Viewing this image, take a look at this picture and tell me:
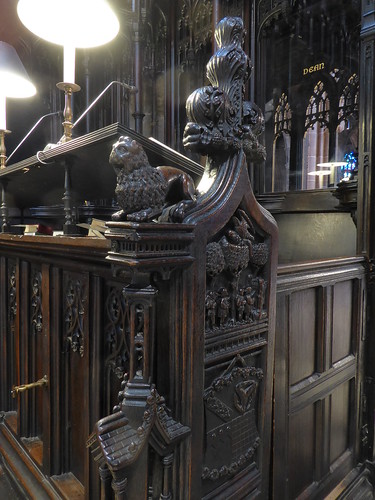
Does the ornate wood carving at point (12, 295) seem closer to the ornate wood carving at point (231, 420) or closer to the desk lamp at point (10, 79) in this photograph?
the desk lamp at point (10, 79)

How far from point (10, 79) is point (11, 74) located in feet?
0.28

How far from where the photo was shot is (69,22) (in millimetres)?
1664

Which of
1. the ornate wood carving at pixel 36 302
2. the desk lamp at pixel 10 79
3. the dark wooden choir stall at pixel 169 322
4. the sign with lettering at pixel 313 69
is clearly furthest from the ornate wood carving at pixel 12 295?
the sign with lettering at pixel 313 69

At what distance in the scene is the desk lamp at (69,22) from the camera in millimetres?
1614

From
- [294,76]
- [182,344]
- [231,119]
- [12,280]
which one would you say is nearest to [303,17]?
[294,76]

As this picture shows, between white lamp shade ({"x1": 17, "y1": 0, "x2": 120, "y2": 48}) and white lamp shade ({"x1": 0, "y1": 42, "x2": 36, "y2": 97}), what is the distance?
0.54 m

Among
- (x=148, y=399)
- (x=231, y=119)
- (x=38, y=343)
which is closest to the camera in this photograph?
(x=148, y=399)

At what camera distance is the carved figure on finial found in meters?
0.93

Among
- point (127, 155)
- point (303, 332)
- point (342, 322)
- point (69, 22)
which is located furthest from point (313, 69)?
point (127, 155)

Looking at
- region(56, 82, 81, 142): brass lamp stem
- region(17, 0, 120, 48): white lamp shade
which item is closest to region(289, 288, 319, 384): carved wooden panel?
region(56, 82, 81, 142): brass lamp stem

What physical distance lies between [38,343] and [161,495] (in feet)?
2.97

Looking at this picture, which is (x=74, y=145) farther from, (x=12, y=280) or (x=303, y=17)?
(x=303, y=17)

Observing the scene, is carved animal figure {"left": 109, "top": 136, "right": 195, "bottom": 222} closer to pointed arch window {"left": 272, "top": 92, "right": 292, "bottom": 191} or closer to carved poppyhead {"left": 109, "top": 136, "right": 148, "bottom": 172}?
carved poppyhead {"left": 109, "top": 136, "right": 148, "bottom": 172}

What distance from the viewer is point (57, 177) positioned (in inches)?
75.6
